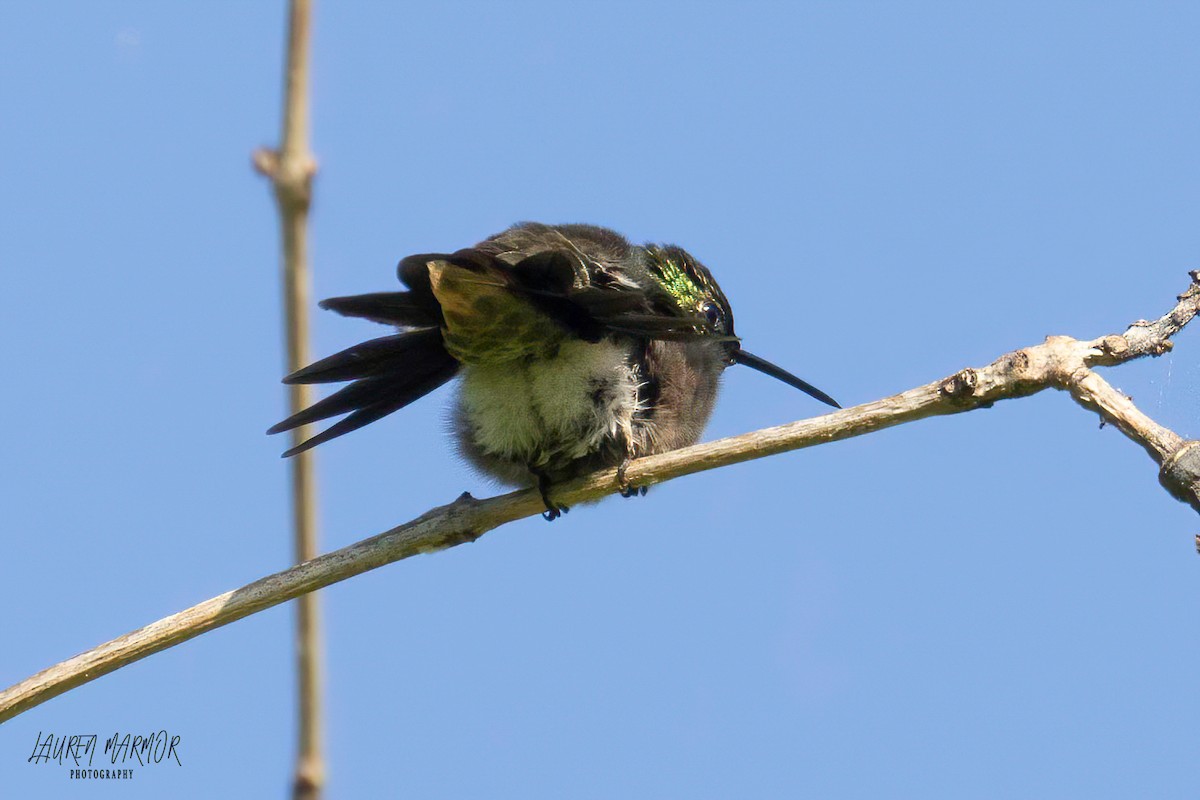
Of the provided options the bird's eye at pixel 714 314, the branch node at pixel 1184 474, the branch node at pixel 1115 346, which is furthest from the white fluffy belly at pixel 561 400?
the branch node at pixel 1184 474

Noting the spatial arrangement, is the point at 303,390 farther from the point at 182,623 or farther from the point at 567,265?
the point at 567,265

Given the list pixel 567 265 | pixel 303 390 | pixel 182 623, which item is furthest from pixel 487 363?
pixel 182 623

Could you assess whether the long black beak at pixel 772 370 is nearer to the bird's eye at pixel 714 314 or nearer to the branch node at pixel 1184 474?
the bird's eye at pixel 714 314

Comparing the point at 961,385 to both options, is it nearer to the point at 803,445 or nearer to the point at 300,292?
the point at 803,445

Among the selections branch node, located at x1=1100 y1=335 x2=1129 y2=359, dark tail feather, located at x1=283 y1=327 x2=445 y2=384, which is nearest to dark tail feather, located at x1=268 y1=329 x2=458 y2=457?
dark tail feather, located at x1=283 y1=327 x2=445 y2=384

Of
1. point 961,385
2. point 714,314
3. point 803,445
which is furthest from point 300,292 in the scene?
point 714,314

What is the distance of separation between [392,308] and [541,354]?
0.56 metres

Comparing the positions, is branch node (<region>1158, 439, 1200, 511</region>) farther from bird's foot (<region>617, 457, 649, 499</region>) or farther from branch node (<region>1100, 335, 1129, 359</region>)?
bird's foot (<region>617, 457, 649, 499</region>)

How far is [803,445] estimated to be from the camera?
3.56m

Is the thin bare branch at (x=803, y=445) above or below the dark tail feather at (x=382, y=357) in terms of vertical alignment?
below

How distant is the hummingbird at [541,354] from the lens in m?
4.17

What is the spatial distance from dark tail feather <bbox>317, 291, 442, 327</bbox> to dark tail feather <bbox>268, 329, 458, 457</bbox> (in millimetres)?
116

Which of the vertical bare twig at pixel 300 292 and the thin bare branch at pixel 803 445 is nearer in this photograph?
the vertical bare twig at pixel 300 292

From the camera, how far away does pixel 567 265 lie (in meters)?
4.12
